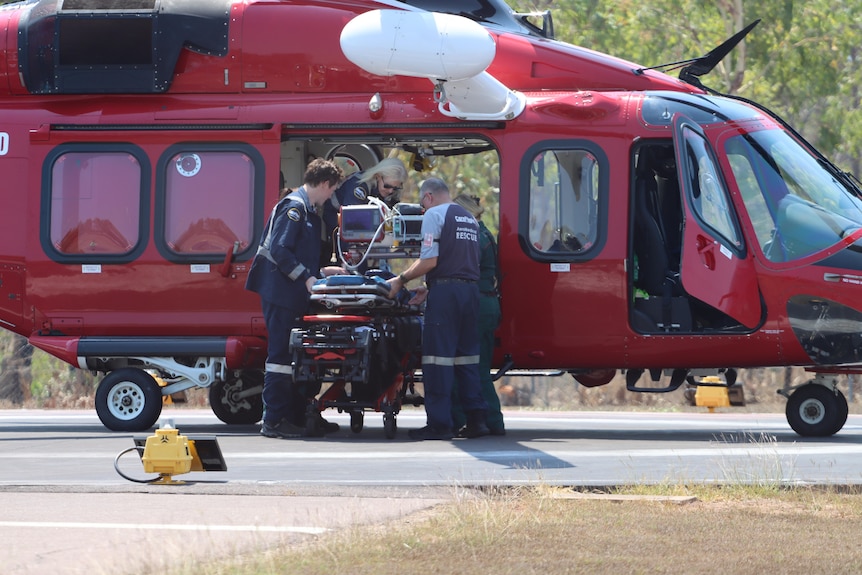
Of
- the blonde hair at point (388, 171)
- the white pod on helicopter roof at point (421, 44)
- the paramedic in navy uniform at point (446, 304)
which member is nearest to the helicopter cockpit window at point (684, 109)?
the white pod on helicopter roof at point (421, 44)

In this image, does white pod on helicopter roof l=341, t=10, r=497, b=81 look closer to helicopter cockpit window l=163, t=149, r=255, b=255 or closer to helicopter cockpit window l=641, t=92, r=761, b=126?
helicopter cockpit window l=641, t=92, r=761, b=126

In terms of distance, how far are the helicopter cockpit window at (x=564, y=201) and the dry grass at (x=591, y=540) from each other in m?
4.88

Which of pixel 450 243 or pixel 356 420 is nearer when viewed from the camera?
pixel 450 243

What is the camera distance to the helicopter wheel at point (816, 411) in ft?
40.7

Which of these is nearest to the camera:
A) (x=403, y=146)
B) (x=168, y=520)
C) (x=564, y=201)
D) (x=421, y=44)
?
(x=168, y=520)

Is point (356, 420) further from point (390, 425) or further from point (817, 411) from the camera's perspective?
point (817, 411)

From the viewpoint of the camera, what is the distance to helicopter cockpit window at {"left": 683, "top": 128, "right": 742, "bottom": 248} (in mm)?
12156

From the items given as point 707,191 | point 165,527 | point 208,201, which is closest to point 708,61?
point 707,191

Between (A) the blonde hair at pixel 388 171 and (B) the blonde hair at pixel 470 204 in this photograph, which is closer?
(B) the blonde hair at pixel 470 204

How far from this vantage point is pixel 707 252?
1206 cm

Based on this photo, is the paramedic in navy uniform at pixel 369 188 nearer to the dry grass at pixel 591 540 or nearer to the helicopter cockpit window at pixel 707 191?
the helicopter cockpit window at pixel 707 191

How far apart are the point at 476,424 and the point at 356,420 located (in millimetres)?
1165

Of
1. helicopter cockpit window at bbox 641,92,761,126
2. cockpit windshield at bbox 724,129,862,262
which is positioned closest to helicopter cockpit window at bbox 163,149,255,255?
helicopter cockpit window at bbox 641,92,761,126

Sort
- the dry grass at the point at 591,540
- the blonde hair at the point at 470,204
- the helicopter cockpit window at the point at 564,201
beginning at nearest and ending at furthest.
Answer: the dry grass at the point at 591,540, the blonde hair at the point at 470,204, the helicopter cockpit window at the point at 564,201
